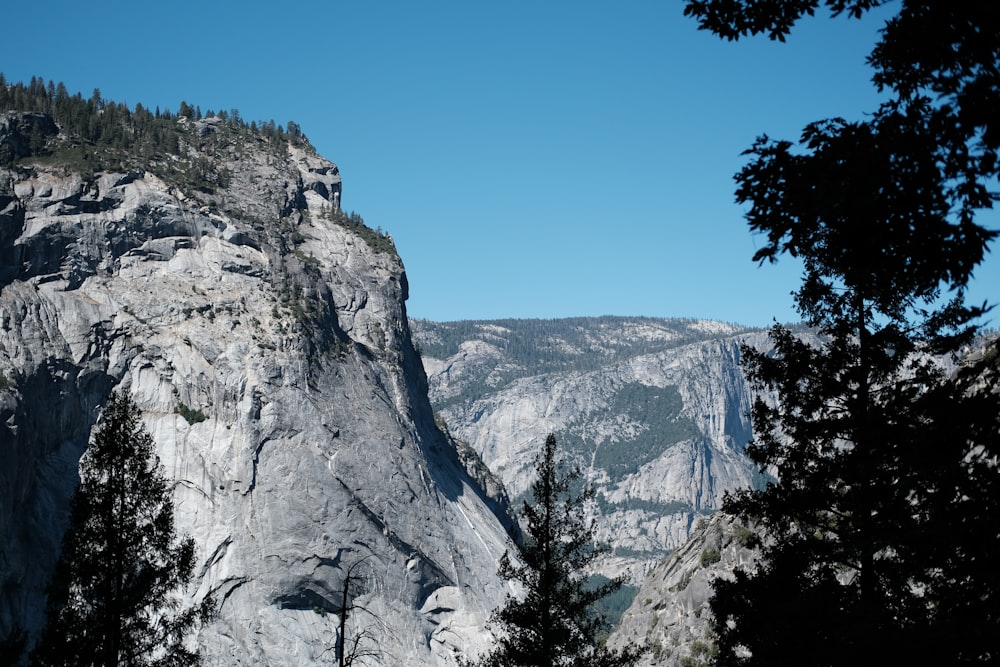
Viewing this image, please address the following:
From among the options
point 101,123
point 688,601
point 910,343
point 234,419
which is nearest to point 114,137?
point 101,123

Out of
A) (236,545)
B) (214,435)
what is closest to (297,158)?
(214,435)

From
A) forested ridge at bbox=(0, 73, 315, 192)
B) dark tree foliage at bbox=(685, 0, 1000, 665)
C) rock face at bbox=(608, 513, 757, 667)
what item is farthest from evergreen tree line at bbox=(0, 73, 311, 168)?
dark tree foliage at bbox=(685, 0, 1000, 665)

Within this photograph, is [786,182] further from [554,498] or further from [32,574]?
[32,574]

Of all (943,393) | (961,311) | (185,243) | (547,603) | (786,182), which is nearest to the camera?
(786,182)

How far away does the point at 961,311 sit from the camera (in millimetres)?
16953

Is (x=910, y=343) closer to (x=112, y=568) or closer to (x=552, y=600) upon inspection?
(x=552, y=600)

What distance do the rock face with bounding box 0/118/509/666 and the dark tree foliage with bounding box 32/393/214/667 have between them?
7730 cm

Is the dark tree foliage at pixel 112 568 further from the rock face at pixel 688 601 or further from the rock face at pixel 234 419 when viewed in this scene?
the rock face at pixel 234 419

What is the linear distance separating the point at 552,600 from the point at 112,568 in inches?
485

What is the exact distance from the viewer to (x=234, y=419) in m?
115

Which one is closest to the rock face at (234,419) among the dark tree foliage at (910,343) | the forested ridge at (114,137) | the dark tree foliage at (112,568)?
the forested ridge at (114,137)

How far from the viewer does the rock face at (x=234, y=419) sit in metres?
104

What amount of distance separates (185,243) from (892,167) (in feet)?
416

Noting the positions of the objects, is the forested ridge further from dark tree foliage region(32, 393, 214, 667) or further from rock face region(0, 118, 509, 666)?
dark tree foliage region(32, 393, 214, 667)
